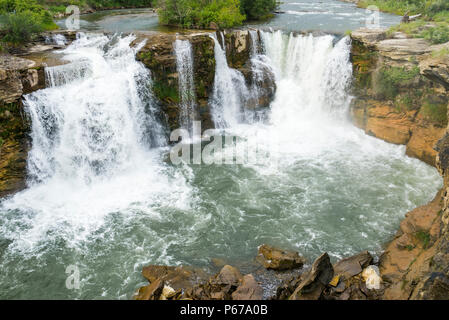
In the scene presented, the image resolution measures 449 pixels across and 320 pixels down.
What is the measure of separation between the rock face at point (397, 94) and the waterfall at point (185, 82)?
23.2ft

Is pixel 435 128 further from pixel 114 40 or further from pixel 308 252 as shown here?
pixel 114 40

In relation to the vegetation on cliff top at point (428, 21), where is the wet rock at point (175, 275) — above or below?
below

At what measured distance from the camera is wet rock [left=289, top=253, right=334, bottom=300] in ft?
21.9

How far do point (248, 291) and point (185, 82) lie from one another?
9743mm

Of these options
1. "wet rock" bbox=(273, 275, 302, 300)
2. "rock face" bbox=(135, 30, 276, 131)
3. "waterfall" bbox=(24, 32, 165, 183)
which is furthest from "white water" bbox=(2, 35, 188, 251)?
"wet rock" bbox=(273, 275, 302, 300)

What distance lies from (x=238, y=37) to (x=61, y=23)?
10.4m

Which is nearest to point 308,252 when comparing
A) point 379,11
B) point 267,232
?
point 267,232

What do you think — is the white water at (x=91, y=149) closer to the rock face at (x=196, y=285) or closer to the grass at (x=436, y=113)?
the rock face at (x=196, y=285)

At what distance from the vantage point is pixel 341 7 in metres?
24.4

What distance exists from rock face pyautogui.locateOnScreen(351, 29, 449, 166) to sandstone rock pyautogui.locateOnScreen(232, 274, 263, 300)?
8.99m

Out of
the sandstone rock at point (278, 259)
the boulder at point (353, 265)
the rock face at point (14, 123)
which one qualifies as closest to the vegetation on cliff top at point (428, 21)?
the boulder at point (353, 265)

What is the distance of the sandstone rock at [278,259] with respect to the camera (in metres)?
8.26
